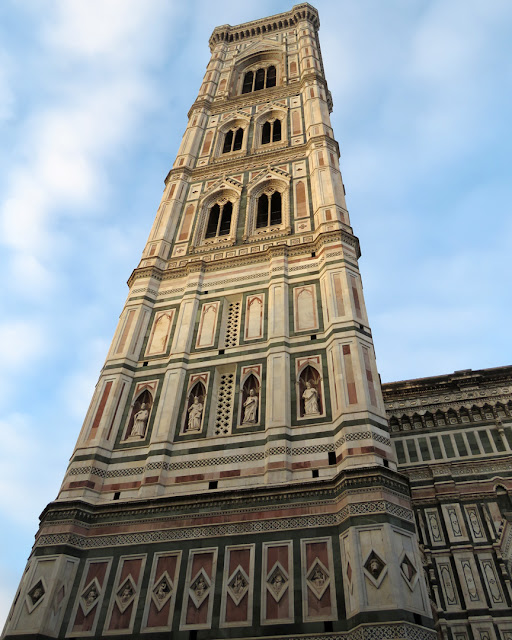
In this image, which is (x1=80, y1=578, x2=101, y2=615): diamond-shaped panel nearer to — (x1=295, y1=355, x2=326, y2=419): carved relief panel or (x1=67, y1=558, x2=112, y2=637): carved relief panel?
(x1=67, y1=558, x2=112, y2=637): carved relief panel

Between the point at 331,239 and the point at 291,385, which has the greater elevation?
the point at 331,239

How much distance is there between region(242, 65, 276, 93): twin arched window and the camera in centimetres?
2298

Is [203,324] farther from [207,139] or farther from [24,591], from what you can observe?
[207,139]

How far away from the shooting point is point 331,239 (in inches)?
504

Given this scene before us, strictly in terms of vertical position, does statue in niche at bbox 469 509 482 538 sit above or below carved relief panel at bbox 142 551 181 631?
above

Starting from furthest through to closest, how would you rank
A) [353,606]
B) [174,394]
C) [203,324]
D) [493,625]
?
[203,324] → [174,394] → [493,625] → [353,606]

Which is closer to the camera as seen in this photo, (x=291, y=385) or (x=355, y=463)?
(x=355, y=463)

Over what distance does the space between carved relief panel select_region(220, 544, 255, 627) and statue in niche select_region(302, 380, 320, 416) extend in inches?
95.6

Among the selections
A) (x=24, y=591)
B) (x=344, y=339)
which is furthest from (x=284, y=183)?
(x=24, y=591)

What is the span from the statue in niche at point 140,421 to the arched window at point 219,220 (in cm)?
596

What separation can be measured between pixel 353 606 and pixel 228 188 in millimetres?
12009

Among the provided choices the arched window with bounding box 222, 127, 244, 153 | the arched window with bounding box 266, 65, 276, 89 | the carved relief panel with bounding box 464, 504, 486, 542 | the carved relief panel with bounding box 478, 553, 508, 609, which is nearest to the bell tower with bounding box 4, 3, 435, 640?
the carved relief panel with bounding box 478, 553, 508, 609

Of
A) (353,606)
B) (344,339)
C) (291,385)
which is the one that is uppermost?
(344,339)

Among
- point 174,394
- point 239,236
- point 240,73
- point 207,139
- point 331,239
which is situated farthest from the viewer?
point 240,73
